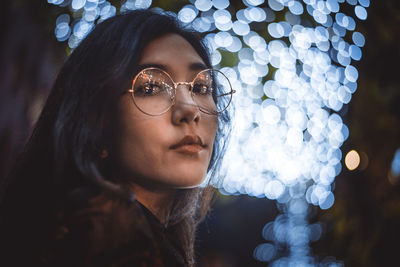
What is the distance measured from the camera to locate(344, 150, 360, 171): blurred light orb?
13.9 ft

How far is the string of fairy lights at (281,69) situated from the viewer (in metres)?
3.67

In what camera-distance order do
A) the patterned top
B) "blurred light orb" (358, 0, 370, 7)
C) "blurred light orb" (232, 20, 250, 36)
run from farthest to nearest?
"blurred light orb" (232, 20, 250, 36) → "blurred light orb" (358, 0, 370, 7) → the patterned top

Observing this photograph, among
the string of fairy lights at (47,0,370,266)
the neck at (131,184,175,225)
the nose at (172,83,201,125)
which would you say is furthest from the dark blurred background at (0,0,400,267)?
the nose at (172,83,201,125)

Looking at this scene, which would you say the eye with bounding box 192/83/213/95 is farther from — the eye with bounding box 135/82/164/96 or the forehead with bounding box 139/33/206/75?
the eye with bounding box 135/82/164/96

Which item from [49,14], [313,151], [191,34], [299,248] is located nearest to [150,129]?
[191,34]

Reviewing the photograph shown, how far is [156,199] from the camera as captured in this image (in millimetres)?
1493

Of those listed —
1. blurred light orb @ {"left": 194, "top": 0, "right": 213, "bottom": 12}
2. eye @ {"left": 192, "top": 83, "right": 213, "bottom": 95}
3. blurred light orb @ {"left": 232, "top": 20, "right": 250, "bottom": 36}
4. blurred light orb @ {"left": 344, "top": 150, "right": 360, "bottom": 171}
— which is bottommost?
blurred light orb @ {"left": 344, "top": 150, "right": 360, "bottom": 171}

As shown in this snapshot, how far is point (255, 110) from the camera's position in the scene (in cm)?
580

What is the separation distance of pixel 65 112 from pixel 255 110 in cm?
464

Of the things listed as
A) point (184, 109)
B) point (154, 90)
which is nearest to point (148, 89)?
point (154, 90)

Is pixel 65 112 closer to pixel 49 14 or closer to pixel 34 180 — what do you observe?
pixel 34 180

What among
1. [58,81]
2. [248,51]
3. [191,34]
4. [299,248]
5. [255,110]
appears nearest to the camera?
[58,81]

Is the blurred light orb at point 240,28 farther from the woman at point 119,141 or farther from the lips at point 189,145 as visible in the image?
the lips at point 189,145

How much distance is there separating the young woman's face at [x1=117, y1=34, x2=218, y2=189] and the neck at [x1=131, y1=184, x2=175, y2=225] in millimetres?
47
